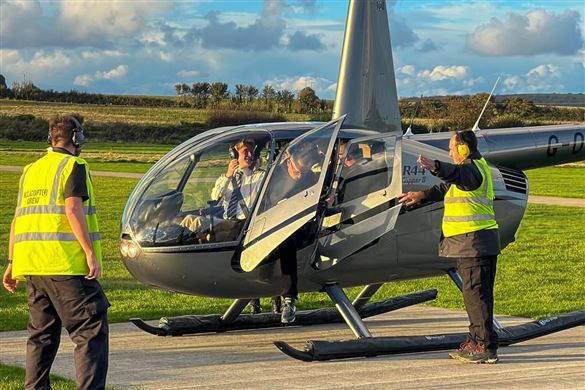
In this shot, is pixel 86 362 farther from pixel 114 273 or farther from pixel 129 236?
pixel 114 273

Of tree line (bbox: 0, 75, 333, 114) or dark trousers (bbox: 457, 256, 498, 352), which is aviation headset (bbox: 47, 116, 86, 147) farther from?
tree line (bbox: 0, 75, 333, 114)

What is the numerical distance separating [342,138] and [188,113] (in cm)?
9830

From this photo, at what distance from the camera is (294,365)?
9.34 m

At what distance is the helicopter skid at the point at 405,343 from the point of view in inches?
365

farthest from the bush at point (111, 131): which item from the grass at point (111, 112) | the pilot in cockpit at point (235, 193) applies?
the pilot in cockpit at point (235, 193)

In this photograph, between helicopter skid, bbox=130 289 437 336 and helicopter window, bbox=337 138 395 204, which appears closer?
helicopter window, bbox=337 138 395 204

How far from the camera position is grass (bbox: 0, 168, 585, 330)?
13.1 metres

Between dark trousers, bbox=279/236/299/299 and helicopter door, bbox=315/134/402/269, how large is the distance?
10.9 inches

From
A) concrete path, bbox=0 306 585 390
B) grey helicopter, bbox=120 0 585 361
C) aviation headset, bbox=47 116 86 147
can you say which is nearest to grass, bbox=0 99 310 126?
concrete path, bbox=0 306 585 390

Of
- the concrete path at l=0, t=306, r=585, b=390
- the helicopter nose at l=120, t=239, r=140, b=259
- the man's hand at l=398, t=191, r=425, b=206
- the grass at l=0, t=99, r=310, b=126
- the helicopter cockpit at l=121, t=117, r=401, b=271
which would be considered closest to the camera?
the concrete path at l=0, t=306, r=585, b=390

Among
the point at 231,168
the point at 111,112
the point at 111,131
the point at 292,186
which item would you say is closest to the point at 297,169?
the point at 292,186

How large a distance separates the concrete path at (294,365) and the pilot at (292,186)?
79 centimetres

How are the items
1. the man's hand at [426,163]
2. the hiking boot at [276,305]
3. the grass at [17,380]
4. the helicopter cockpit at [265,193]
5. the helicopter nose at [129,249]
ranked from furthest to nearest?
the hiking boot at [276,305]
the helicopter nose at [129,249]
the helicopter cockpit at [265,193]
the man's hand at [426,163]
the grass at [17,380]

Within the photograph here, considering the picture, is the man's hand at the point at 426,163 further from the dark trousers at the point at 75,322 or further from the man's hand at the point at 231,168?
the dark trousers at the point at 75,322
